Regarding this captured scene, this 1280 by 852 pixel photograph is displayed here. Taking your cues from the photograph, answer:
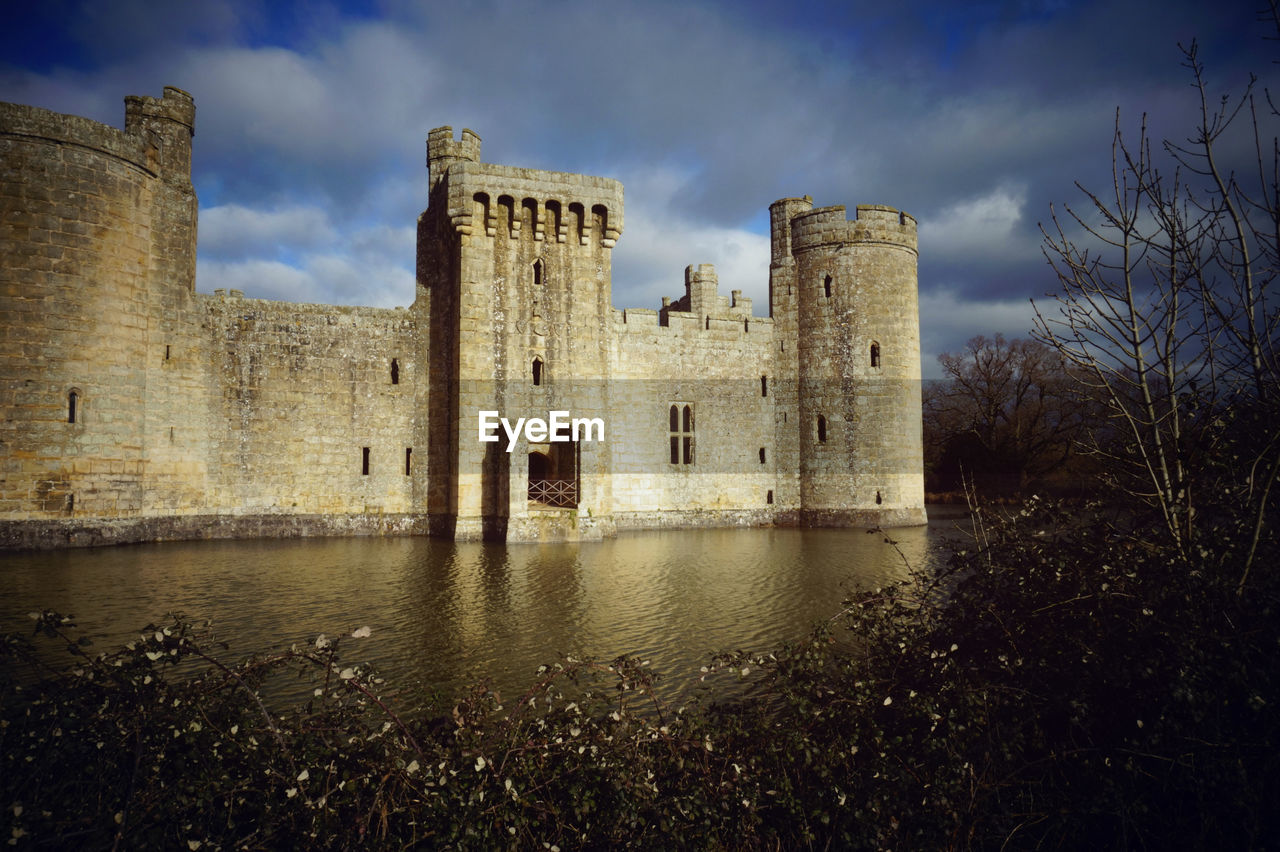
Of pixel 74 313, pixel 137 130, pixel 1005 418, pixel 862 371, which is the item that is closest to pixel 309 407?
pixel 74 313

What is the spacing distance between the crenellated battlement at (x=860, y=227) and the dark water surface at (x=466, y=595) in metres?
11.3

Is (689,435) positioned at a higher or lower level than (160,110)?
lower

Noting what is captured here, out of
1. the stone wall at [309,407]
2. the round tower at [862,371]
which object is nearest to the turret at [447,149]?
the stone wall at [309,407]

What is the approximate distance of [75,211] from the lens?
17.5 metres

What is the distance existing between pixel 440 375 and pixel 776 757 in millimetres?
19442

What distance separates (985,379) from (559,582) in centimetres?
3220

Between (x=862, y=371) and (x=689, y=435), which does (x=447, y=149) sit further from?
(x=862, y=371)

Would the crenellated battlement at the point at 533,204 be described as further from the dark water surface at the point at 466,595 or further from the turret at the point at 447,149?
the dark water surface at the point at 466,595

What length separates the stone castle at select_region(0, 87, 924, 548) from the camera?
17219mm

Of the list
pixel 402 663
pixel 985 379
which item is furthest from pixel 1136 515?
pixel 985 379

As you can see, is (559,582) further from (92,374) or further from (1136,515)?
(92,374)

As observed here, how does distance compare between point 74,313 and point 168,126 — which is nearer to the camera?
point 74,313

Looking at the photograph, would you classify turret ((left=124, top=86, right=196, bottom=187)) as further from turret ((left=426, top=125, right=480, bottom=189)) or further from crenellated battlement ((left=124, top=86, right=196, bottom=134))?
turret ((left=426, top=125, right=480, bottom=189))

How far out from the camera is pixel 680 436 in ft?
82.4
